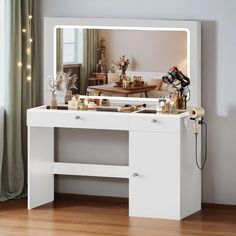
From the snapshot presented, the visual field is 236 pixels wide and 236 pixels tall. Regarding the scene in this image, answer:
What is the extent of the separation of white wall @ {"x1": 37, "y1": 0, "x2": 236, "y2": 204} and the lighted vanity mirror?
0.10 m

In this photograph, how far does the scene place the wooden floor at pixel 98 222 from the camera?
18.0 ft

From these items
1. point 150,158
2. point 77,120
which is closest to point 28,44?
point 77,120

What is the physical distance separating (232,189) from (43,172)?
155cm

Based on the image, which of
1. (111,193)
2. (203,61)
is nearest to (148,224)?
(111,193)

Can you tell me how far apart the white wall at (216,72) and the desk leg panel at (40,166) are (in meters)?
1.18

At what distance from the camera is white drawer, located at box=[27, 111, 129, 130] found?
5.88 m

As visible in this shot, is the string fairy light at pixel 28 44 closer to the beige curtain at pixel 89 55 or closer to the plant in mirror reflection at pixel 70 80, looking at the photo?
the plant in mirror reflection at pixel 70 80

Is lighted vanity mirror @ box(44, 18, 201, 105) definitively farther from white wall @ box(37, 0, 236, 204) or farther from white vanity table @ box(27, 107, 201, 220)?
white vanity table @ box(27, 107, 201, 220)

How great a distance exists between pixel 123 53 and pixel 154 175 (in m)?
1.13

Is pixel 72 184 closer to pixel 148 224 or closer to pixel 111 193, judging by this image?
pixel 111 193

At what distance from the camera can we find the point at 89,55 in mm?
6438

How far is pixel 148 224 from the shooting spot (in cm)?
569

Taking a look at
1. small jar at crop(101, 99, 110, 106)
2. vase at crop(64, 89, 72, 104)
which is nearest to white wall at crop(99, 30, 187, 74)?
small jar at crop(101, 99, 110, 106)

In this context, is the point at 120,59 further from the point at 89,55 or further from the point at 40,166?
the point at 40,166
